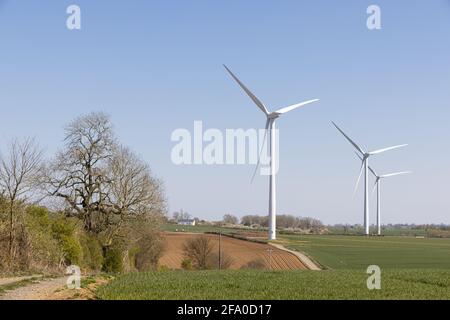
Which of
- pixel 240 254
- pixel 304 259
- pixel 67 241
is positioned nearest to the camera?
pixel 67 241

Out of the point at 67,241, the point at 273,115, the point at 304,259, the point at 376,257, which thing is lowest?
the point at 376,257

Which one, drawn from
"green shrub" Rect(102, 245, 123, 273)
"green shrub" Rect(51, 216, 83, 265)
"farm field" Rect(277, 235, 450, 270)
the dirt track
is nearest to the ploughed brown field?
"farm field" Rect(277, 235, 450, 270)

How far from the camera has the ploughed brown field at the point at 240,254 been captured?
59.0 meters

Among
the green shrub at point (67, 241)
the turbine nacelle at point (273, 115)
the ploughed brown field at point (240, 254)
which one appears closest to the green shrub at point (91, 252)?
the green shrub at point (67, 241)

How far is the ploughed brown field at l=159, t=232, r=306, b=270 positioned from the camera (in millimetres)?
58966

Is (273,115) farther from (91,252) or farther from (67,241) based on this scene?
(67,241)

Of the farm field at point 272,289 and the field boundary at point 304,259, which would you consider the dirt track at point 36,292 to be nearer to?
the farm field at point 272,289

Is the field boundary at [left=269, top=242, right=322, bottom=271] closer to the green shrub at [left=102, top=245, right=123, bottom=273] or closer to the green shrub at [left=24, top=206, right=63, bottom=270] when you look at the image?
the green shrub at [left=102, top=245, right=123, bottom=273]

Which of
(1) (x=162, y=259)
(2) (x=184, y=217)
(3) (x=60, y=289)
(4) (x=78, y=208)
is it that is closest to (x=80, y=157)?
(4) (x=78, y=208)

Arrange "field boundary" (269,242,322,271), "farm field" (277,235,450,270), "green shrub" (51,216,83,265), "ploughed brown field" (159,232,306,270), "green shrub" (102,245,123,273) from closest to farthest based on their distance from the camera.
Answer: "green shrub" (51,216,83,265) < "green shrub" (102,245,123,273) < "field boundary" (269,242,322,271) < "farm field" (277,235,450,270) < "ploughed brown field" (159,232,306,270)

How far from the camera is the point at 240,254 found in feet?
217

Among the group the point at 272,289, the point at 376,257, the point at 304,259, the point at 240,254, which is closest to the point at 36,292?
the point at 272,289

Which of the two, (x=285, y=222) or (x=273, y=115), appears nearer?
(x=273, y=115)
